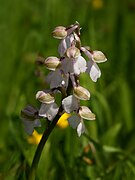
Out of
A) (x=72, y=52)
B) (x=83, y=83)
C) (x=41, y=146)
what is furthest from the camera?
(x=83, y=83)

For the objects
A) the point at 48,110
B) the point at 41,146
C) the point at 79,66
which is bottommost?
the point at 41,146

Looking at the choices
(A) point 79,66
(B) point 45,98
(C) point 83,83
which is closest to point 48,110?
(B) point 45,98

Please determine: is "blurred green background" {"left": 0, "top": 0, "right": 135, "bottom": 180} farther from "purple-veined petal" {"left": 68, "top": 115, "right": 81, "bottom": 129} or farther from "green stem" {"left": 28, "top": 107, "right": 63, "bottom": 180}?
"purple-veined petal" {"left": 68, "top": 115, "right": 81, "bottom": 129}

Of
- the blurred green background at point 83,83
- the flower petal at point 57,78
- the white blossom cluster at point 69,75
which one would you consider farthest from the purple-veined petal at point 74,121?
the blurred green background at point 83,83

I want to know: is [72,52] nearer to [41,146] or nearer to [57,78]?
[57,78]

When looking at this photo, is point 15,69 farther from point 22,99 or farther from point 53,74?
point 53,74

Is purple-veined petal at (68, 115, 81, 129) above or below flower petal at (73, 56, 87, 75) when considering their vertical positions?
below

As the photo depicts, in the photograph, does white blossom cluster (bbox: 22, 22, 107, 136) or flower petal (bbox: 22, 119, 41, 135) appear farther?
flower petal (bbox: 22, 119, 41, 135)

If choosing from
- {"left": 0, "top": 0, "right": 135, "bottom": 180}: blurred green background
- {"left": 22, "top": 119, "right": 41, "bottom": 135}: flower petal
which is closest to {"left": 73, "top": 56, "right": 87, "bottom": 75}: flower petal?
{"left": 22, "top": 119, "right": 41, "bottom": 135}: flower petal

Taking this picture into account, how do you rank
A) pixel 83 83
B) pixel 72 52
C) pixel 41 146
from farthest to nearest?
pixel 83 83, pixel 41 146, pixel 72 52
